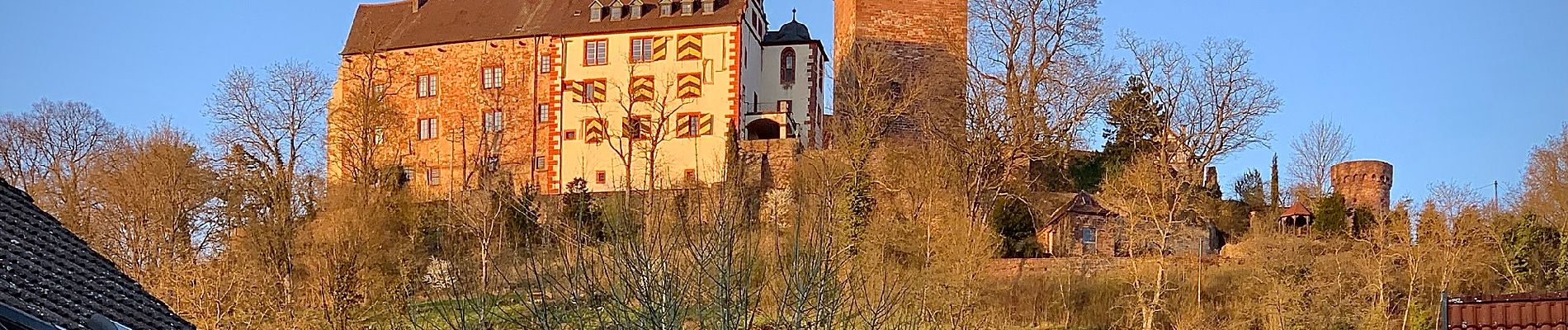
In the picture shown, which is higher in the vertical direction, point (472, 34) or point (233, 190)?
point (472, 34)

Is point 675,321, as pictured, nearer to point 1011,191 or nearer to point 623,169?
point 1011,191

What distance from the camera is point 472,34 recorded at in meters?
47.8

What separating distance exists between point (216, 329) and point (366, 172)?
38.3 ft

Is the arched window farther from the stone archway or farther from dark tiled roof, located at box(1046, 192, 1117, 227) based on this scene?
dark tiled roof, located at box(1046, 192, 1117, 227)

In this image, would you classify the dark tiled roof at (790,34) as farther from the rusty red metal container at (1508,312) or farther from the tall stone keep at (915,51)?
the rusty red metal container at (1508,312)

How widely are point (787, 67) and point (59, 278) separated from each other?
1432 inches

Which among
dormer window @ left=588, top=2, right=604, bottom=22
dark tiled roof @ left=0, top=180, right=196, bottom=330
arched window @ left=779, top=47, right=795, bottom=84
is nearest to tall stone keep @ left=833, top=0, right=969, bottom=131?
arched window @ left=779, top=47, right=795, bottom=84

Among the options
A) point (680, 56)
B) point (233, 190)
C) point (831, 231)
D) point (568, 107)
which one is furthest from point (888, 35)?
point (831, 231)

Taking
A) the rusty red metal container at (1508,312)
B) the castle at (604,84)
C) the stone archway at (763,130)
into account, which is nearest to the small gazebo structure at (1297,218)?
the castle at (604,84)

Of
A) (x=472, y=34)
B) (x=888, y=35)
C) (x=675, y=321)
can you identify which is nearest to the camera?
(x=675, y=321)

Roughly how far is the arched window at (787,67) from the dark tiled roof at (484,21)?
7.30 ft

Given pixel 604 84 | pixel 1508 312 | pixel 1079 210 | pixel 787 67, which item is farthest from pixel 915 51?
pixel 1508 312

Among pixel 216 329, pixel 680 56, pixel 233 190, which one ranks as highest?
pixel 680 56

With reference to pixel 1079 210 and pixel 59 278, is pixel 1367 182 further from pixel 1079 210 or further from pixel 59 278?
pixel 59 278
